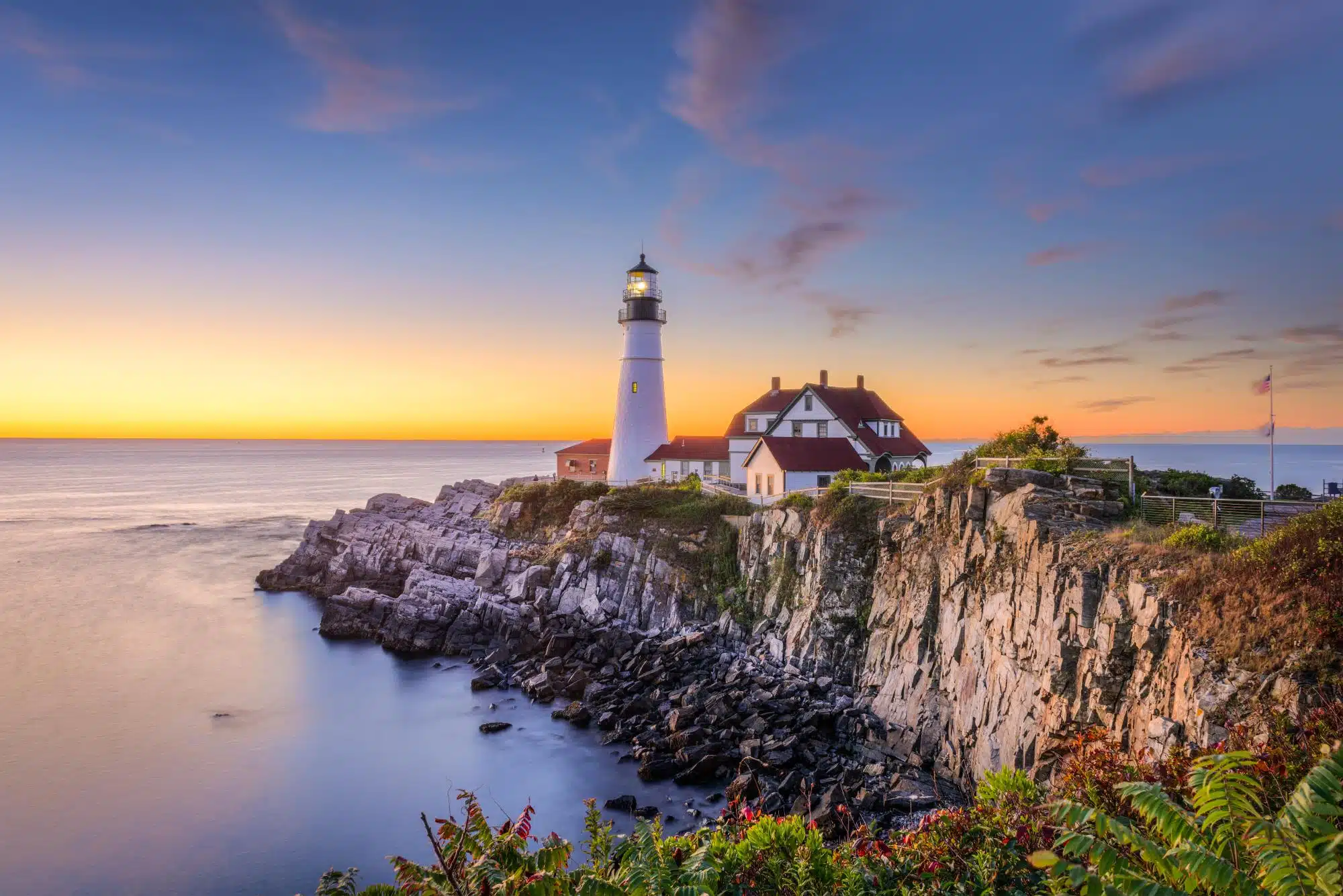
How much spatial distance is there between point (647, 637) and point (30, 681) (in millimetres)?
23980

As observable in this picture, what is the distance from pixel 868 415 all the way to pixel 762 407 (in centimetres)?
742

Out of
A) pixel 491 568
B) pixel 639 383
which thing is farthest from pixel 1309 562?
pixel 639 383

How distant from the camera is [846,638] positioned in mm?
24469

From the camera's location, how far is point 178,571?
51750mm

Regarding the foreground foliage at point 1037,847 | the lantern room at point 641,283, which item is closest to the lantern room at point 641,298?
the lantern room at point 641,283

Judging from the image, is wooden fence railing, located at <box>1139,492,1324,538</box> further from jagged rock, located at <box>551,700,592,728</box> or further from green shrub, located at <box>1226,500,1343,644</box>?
jagged rock, located at <box>551,700,592,728</box>

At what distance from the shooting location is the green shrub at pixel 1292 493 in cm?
1945

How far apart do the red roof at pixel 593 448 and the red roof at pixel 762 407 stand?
38.6 ft

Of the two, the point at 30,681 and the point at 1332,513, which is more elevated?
the point at 1332,513

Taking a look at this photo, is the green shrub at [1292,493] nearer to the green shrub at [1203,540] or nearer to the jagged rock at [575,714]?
the green shrub at [1203,540]

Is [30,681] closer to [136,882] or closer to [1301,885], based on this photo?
[136,882]

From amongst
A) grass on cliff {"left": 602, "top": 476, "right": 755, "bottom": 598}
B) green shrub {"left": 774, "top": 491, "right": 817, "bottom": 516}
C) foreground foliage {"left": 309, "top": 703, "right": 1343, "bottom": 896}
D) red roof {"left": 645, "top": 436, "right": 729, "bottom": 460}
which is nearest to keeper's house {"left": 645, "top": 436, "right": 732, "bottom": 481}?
red roof {"left": 645, "top": 436, "right": 729, "bottom": 460}

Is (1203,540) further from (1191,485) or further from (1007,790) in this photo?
(1007,790)

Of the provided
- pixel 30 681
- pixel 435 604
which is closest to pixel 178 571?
pixel 30 681
